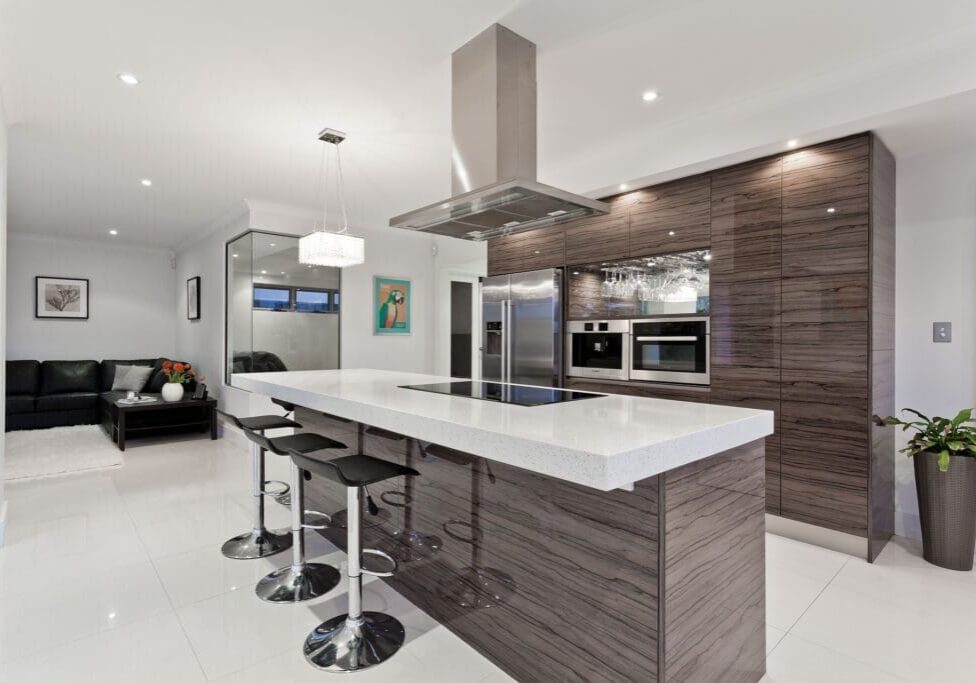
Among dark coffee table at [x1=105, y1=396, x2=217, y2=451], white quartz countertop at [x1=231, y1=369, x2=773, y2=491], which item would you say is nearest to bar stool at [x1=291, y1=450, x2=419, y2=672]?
white quartz countertop at [x1=231, y1=369, x2=773, y2=491]

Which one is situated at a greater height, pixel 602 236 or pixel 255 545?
pixel 602 236

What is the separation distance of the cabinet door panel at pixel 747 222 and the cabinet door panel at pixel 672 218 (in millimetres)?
77

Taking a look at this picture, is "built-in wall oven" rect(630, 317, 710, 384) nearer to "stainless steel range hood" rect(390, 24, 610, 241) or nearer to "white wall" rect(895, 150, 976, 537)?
A: "white wall" rect(895, 150, 976, 537)

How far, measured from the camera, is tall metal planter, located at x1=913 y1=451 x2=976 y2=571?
264 cm

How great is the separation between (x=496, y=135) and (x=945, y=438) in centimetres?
283

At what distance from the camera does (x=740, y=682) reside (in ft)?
5.56

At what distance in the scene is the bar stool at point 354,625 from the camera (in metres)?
1.85

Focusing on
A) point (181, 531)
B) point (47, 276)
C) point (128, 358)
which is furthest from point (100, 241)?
point (181, 531)

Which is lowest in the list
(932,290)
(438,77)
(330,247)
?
(932,290)

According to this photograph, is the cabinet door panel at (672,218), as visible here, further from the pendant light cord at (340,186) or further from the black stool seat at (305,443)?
the black stool seat at (305,443)

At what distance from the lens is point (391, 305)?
6375 mm

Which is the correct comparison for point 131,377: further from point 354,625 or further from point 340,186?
point 354,625

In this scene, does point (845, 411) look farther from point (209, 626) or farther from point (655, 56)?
point (209, 626)

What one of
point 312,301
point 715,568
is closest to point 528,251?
point 312,301
